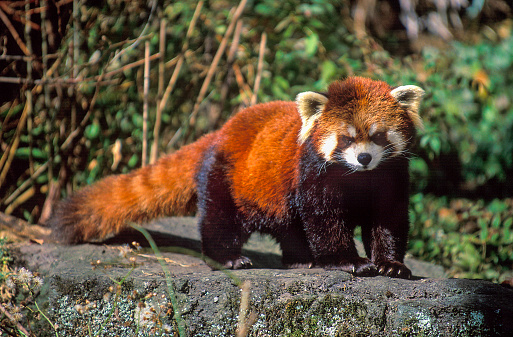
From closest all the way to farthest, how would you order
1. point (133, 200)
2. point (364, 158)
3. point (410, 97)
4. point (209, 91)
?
point (364, 158) → point (410, 97) → point (133, 200) → point (209, 91)

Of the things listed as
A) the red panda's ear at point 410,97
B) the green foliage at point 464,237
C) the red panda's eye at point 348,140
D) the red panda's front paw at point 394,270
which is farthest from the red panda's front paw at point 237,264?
the green foliage at point 464,237

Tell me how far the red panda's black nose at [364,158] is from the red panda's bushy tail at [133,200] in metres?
1.15

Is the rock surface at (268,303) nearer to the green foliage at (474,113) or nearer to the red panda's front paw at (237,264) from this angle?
the red panda's front paw at (237,264)

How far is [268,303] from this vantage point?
7.27 ft

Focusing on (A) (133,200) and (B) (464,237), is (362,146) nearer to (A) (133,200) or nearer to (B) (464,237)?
(A) (133,200)

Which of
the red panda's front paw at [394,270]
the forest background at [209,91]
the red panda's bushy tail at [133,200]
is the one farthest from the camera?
the forest background at [209,91]

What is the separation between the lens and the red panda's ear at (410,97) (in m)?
2.53

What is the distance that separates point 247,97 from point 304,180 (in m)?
2.63

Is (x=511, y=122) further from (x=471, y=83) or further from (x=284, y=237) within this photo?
(x=284, y=237)

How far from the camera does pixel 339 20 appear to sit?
608 centimetres

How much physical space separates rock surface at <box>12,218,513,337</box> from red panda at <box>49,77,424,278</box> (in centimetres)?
30

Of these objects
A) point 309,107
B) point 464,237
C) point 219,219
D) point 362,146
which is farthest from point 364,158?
point 464,237

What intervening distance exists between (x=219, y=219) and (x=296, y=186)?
548mm

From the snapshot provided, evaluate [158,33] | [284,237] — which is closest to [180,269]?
[284,237]
